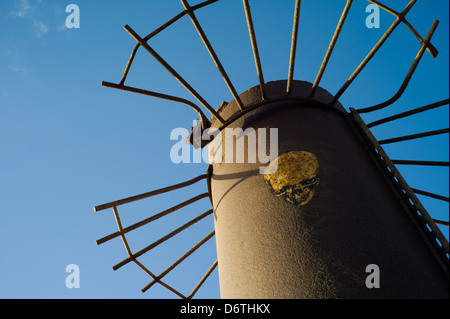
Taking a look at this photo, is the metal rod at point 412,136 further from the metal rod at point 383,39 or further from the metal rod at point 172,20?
the metal rod at point 172,20

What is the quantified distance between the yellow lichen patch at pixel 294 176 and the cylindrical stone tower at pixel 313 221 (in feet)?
0.04

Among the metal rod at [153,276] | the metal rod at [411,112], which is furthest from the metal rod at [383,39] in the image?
the metal rod at [153,276]

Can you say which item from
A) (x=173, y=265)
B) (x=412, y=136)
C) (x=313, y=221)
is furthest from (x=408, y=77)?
(x=173, y=265)

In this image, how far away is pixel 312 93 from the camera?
6031 mm

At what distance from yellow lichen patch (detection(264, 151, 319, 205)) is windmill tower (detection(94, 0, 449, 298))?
0.04ft

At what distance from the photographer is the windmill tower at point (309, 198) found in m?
3.84

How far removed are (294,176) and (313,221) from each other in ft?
2.35

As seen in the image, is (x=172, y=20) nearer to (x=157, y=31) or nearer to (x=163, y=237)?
(x=157, y=31)

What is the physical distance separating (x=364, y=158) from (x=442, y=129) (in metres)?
2.62

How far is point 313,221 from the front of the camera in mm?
4242

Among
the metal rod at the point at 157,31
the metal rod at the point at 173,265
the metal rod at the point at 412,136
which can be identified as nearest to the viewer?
A: the metal rod at the point at 157,31
